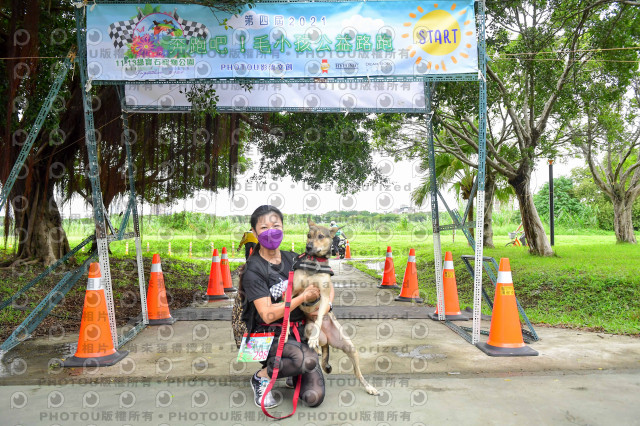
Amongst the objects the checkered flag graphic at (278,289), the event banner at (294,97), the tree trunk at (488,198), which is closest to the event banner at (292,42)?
the event banner at (294,97)

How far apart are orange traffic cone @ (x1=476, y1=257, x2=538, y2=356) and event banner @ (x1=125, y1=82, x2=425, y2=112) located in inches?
105

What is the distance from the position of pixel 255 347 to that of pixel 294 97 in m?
3.92

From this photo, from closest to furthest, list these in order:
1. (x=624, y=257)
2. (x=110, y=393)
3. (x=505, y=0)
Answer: (x=110, y=393), (x=505, y=0), (x=624, y=257)

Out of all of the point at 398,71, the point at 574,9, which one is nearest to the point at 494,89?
the point at 574,9

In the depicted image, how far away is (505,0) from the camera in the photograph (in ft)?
29.7

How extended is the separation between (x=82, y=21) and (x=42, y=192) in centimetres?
640

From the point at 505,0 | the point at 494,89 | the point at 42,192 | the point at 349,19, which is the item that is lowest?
the point at 42,192

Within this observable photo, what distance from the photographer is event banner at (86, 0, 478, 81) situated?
5215 mm

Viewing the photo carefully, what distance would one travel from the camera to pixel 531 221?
574 inches

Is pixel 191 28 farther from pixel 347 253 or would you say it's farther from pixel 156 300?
pixel 347 253

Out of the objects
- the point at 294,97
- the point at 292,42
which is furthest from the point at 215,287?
the point at 292,42

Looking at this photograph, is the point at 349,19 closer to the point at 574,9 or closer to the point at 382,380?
the point at 382,380

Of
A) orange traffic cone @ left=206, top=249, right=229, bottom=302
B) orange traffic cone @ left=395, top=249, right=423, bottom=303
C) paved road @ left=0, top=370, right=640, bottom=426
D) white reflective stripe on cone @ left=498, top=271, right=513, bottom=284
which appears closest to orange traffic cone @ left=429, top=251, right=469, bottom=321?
orange traffic cone @ left=395, top=249, right=423, bottom=303

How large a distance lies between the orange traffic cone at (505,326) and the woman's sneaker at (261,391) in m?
2.45
